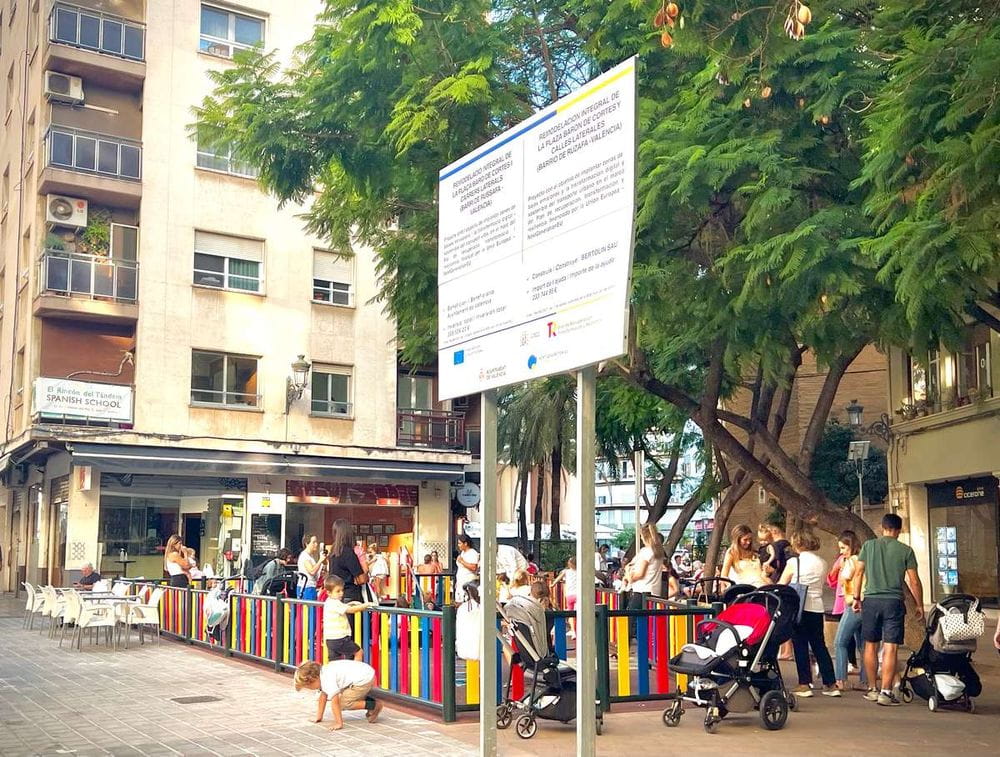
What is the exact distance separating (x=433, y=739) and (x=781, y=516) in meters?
21.8

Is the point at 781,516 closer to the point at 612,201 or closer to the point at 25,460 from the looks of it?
the point at 25,460

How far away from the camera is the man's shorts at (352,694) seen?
34.2ft

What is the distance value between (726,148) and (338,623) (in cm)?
584

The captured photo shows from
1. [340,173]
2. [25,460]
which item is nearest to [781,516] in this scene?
[340,173]

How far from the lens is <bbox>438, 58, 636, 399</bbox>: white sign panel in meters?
6.41

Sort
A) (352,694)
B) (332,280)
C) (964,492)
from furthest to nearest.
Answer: (332,280) → (964,492) → (352,694)

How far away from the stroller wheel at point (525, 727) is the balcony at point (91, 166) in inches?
930

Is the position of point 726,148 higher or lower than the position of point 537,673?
higher

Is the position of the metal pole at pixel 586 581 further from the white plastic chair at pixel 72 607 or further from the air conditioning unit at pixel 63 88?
the air conditioning unit at pixel 63 88

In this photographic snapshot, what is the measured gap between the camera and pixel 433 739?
974cm

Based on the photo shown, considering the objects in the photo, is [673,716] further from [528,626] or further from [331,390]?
[331,390]

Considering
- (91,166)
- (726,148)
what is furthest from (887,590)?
(91,166)

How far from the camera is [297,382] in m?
31.8

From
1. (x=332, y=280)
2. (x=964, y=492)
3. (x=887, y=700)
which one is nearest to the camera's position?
(x=887, y=700)
